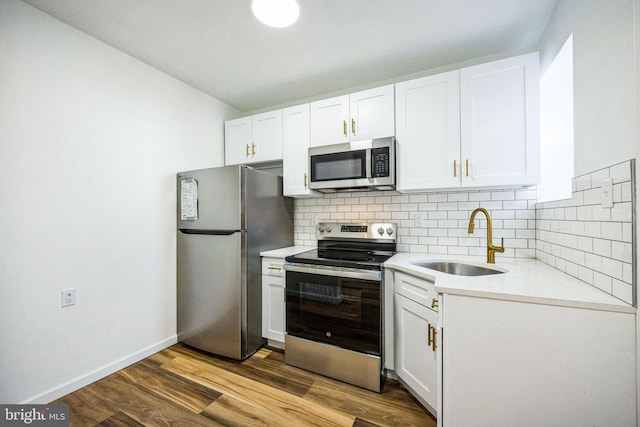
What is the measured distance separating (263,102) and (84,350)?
2.69m

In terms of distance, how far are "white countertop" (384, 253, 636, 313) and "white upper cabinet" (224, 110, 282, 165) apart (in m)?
1.74

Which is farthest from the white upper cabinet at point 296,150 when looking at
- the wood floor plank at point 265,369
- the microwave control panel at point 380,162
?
the wood floor plank at point 265,369

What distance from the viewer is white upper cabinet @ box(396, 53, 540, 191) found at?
1.69 metres

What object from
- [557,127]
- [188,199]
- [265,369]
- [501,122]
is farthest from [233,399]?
[557,127]

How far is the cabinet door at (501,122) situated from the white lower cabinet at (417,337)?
88 cm

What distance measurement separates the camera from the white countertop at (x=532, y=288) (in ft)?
3.19

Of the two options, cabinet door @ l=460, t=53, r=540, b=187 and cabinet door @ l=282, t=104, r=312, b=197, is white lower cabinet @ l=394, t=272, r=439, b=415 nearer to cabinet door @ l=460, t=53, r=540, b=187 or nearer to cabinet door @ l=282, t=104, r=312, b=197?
cabinet door @ l=460, t=53, r=540, b=187

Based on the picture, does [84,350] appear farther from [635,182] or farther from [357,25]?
[635,182]

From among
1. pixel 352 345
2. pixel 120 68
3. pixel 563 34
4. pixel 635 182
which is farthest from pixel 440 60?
pixel 120 68

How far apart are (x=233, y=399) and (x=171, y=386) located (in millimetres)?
495

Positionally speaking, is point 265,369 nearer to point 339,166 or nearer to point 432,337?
point 432,337

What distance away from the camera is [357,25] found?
1.73 metres

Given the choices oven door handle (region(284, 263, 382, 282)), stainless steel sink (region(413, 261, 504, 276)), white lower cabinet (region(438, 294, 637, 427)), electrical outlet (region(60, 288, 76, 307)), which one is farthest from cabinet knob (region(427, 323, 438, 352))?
electrical outlet (region(60, 288, 76, 307))

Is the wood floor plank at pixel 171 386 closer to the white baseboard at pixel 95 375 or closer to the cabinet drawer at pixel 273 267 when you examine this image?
the white baseboard at pixel 95 375
